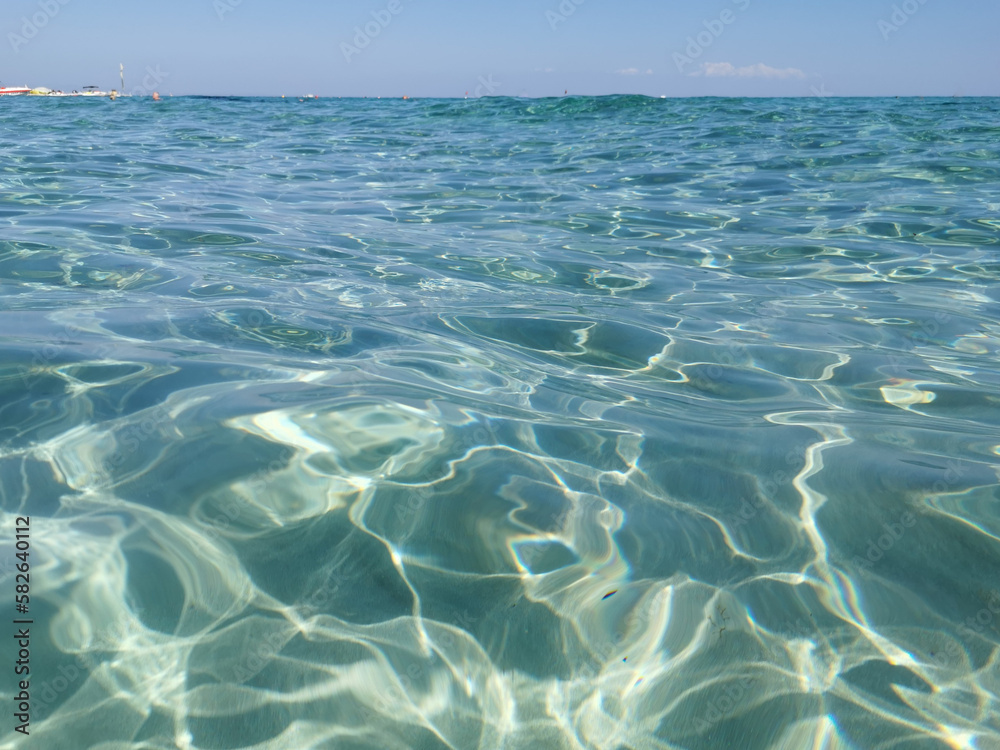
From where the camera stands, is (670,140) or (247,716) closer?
(247,716)

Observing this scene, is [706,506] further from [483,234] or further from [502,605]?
[483,234]

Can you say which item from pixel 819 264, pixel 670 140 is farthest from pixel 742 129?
pixel 819 264

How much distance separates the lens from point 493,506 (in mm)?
1774

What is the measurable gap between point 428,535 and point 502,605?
0.25m

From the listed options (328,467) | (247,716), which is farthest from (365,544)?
(247,716)

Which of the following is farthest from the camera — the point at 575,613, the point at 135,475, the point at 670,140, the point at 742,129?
the point at 742,129

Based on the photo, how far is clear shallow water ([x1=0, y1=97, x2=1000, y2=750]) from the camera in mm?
1356

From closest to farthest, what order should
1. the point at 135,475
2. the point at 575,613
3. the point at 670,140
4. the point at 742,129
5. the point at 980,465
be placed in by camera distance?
1. the point at 575,613
2. the point at 135,475
3. the point at 980,465
4. the point at 670,140
5. the point at 742,129

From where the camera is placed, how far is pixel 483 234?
215 inches

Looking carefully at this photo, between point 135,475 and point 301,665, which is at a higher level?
point 135,475

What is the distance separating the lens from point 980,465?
6.58 ft

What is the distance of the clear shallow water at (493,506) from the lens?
136cm

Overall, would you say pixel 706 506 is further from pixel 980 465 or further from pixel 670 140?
pixel 670 140

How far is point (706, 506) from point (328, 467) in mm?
916
